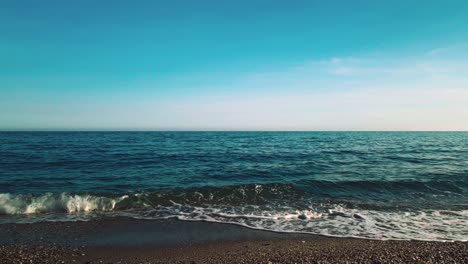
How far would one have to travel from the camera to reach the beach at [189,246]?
6.75m

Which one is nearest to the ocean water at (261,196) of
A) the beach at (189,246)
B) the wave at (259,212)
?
the wave at (259,212)

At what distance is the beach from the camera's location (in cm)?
675

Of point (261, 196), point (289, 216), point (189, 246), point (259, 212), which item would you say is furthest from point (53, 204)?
point (289, 216)

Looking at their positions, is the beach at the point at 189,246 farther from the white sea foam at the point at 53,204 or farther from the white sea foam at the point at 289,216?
the white sea foam at the point at 53,204

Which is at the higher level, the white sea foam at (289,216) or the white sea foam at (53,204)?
the white sea foam at (53,204)

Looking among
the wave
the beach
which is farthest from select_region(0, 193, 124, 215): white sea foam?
the beach

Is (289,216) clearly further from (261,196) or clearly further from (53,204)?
(53,204)

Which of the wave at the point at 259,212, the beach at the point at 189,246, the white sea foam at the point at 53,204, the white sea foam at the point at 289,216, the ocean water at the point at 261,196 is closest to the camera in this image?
the beach at the point at 189,246

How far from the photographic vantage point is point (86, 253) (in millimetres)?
7121

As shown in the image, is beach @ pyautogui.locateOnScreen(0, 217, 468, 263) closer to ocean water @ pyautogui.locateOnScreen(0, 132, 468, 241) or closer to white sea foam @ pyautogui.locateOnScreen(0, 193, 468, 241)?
white sea foam @ pyautogui.locateOnScreen(0, 193, 468, 241)

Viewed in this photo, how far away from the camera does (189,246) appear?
775 centimetres

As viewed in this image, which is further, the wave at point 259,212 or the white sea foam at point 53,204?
the white sea foam at point 53,204

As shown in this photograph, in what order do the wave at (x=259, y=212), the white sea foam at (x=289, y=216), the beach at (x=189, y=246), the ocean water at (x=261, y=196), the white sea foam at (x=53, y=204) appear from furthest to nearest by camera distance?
the white sea foam at (x=53, y=204)
the ocean water at (x=261, y=196)
the wave at (x=259, y=212)
the white sea foam at (x=289, y=216)
the beach at (x=189, y=246)

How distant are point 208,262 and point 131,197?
750 centimetres
